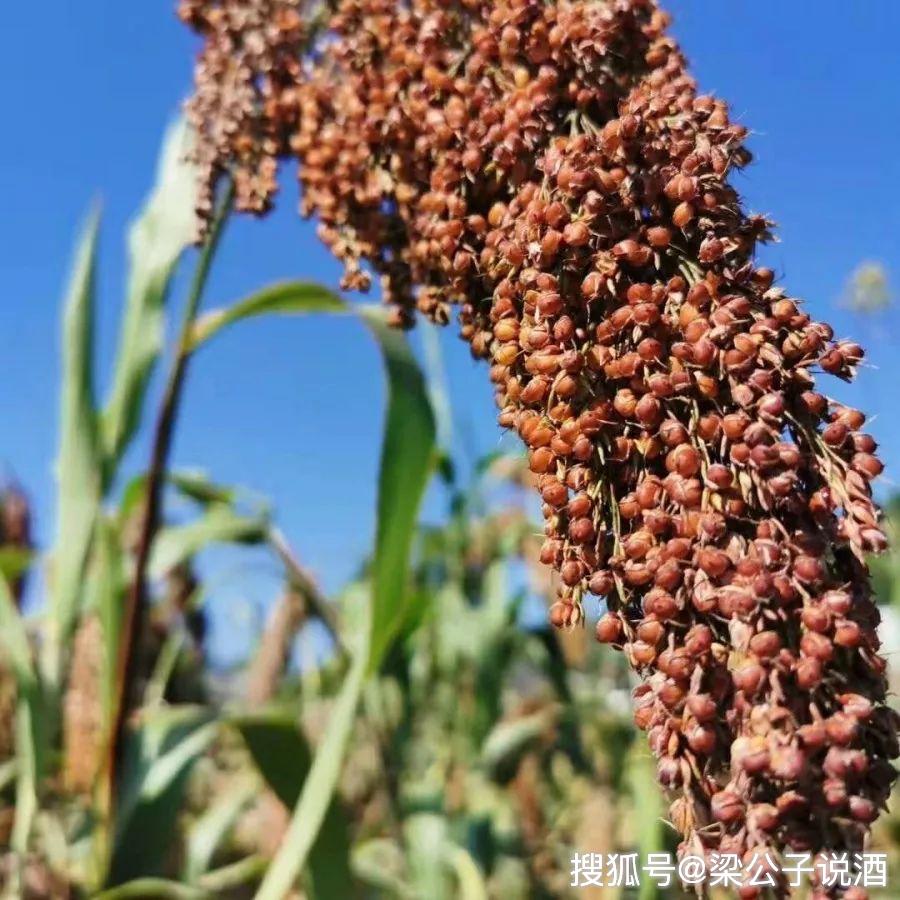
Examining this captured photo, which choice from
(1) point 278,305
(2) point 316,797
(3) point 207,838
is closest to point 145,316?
(1) point 278,305

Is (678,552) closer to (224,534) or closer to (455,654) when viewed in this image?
(224,534)

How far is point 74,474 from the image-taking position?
206 cm

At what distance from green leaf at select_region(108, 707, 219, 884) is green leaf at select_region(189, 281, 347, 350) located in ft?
2.50

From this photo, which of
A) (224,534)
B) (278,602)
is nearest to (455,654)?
(278,602)

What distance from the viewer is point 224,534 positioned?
8.57ft

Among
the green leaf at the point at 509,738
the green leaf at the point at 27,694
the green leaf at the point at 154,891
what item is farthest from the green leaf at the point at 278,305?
the green leaf at the point at 509,738

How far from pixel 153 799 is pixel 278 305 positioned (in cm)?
98

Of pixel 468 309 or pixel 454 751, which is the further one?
pixel 454 751

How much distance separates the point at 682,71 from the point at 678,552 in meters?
0.63

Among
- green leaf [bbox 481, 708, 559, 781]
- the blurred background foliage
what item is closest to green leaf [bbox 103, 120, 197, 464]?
the blurred background foliage

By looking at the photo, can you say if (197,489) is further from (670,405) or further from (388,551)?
(670,405)

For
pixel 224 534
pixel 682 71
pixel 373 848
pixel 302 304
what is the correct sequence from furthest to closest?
pixel 373 848, pixel 224 534, pixel 302 304, pixel 682 71

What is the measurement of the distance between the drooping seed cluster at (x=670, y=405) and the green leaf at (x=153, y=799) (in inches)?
46.5

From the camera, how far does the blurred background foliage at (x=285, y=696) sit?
5.92 ft
